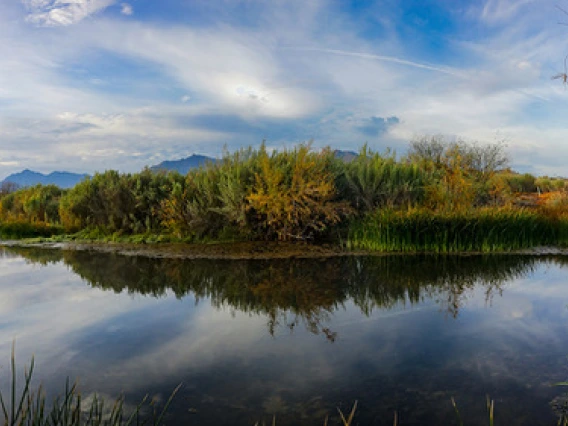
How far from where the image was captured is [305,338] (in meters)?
5.82

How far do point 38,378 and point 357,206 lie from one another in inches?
391

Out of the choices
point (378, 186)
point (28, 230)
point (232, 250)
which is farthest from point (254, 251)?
point (28, 230)

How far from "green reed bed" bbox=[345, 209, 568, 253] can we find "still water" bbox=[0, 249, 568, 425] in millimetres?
1727

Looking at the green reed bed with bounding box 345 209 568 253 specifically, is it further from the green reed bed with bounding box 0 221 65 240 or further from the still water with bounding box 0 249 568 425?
the green reed bed with bounding box 0 221 65 240

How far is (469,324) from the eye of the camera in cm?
635

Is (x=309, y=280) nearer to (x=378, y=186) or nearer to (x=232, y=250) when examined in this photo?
(x=232, y=250)

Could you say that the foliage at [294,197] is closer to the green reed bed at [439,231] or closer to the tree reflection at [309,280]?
the green reed bed at [439,231]

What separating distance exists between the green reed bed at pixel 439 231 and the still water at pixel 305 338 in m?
1.73

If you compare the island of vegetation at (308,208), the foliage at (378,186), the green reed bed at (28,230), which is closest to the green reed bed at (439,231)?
the island of vegetation at (308,208)

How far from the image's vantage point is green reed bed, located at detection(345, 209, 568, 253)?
12.0 metres

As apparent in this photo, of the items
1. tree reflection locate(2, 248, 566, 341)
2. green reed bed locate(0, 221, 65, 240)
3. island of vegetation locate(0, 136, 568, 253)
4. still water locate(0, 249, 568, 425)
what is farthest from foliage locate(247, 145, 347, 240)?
green reed bed locate(0, 221, 65, 240)

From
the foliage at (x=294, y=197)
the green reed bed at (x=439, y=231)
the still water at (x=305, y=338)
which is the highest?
the foliage at (x=294, y=197)

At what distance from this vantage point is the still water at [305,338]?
4.21 meters

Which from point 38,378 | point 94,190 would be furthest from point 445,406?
point 94,190
